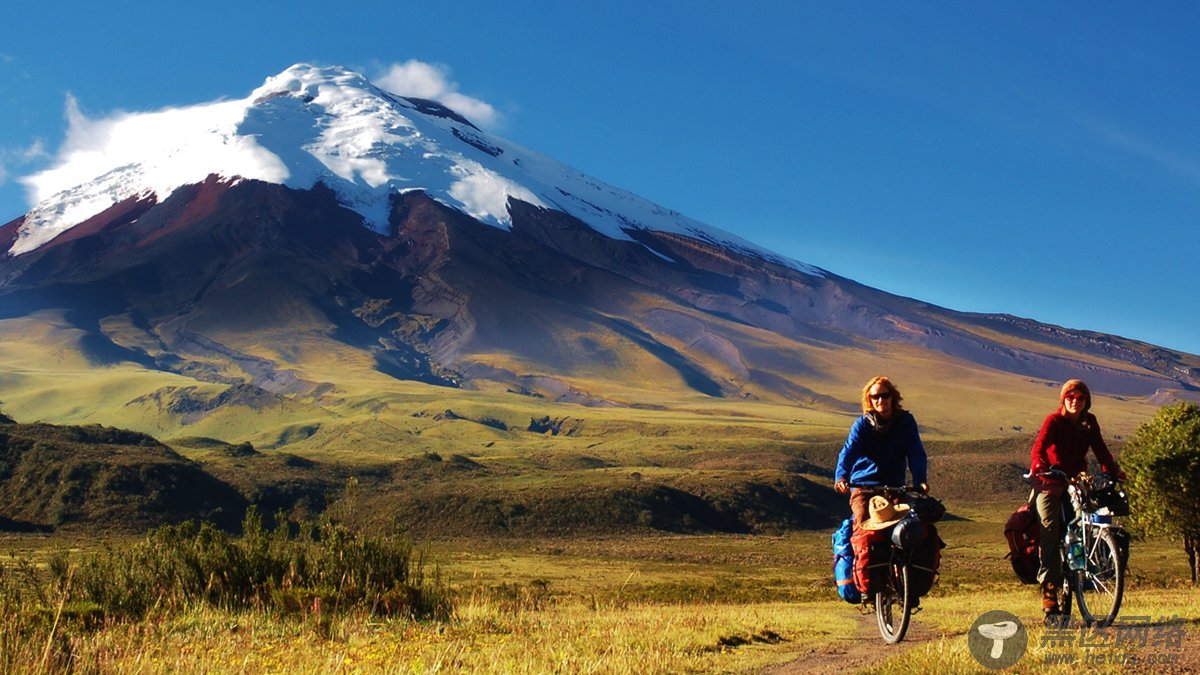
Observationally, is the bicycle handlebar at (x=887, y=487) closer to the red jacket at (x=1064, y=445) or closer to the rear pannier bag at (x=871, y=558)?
the rear pannier bag at (x=871, y=558)

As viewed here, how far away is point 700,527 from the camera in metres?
72.7

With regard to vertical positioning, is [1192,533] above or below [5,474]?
above

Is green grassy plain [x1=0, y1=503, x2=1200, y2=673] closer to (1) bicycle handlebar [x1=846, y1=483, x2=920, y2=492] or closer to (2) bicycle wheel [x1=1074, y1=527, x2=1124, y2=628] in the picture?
(2) bicycle wheel [x1=1074, y1=527, x2=1124, y2=628]

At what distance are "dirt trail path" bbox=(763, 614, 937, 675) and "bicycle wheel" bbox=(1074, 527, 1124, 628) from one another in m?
1.36

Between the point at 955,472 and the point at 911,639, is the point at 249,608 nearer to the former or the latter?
the point at 911,639

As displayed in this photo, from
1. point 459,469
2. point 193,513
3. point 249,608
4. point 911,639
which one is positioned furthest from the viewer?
point 459,469

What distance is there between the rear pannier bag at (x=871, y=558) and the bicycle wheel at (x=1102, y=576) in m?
1.80

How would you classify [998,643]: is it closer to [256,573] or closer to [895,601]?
[895,601]

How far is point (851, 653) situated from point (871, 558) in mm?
1052

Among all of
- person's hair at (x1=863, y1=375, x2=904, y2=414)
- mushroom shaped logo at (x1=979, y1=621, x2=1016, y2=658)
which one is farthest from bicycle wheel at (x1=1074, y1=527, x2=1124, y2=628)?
person's hair at (x1=863, y1=375, x2=904, y2=414)

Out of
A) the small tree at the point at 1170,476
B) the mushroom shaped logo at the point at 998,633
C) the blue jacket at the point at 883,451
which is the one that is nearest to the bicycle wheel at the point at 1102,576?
the mushroom shaped logo at the point at 998,633

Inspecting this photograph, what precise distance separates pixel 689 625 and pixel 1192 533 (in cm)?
2009

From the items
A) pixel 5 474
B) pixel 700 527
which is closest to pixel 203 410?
pixel 5 474

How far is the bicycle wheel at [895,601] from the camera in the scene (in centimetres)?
860
